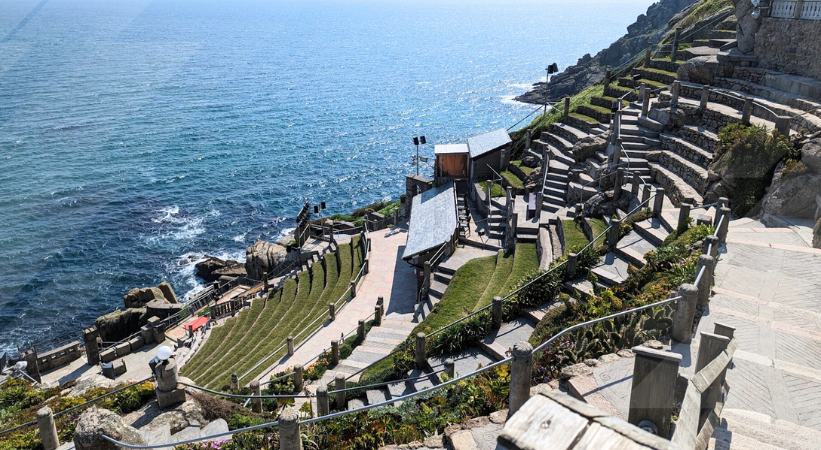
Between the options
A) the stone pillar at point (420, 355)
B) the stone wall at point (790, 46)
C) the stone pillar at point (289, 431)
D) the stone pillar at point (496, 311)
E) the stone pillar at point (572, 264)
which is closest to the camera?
the stone pillar at point (289, 431)

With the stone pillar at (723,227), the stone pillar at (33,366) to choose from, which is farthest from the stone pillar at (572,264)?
the stone pillar at (33,366)

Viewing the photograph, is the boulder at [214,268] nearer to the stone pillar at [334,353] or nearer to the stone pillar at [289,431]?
the stone pillar at [334,353]

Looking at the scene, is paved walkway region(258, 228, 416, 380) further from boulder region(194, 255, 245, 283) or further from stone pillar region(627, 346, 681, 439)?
stone pillar region(627, 346, 681, 439)

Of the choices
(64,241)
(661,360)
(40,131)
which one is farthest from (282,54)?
(661,360)

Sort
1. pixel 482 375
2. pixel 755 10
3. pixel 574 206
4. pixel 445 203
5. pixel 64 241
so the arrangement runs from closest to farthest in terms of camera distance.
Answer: pixel 482 375 → pixel 574 206 → pixel 755 10 → pixel 445 203 → pixel 64 241

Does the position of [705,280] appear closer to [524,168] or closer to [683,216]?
[683,216]

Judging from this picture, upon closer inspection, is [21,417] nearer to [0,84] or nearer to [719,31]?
[719,31]
